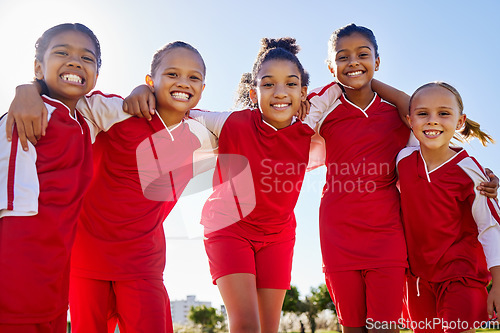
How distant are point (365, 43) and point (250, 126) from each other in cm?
115

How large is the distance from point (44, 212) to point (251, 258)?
1.52 meters

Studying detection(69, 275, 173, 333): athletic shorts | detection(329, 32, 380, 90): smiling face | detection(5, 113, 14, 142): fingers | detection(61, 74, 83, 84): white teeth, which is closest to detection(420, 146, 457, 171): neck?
detection(329, 32, 380, 90): smiling face

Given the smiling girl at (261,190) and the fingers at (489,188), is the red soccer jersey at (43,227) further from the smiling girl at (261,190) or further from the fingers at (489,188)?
the fingers at (489,188)

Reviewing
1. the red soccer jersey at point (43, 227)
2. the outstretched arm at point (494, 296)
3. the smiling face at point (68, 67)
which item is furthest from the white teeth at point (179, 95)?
the outstretched arm at point (494, 296)

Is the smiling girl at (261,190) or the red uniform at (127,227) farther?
the smiling girl at (261,190)

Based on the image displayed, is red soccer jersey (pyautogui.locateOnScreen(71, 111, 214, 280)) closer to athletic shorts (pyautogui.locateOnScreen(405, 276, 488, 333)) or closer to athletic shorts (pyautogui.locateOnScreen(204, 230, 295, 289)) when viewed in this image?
athletic shorts (pyautogui.locateOnScreen(204, 230, 295, 289))

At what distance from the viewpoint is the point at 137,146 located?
367cm

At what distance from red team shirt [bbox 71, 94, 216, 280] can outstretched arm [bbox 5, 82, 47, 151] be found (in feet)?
1.85

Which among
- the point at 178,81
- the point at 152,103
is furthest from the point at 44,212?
the point at 178,81

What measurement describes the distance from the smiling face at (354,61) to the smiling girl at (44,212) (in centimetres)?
202

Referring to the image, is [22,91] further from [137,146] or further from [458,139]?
[458,139]

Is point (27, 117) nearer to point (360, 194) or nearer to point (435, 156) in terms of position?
point (360, 194)

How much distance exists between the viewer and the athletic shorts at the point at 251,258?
3.68 meters

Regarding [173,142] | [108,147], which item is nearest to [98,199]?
[108,147]
